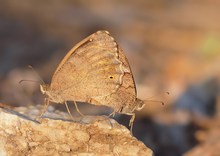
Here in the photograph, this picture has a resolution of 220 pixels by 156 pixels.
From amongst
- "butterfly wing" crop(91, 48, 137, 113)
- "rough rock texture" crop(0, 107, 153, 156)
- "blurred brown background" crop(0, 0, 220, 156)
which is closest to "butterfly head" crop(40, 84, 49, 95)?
"butterfly wing" crop(91, 48, 137, 113)

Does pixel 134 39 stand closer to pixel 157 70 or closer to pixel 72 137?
pixel 157 70

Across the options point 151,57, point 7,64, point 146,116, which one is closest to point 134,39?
point 151,57

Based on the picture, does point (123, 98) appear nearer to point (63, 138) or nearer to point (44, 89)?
point (44, 89)

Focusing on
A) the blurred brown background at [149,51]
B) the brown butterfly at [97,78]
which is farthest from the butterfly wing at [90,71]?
the blurred brown background at [149,51]

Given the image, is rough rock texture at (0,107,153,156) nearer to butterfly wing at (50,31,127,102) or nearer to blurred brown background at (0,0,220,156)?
butterfly wing at (50,31,127,102)

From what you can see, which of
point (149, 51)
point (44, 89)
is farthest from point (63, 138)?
point (149, 51)

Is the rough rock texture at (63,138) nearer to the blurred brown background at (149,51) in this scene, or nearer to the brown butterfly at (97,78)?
the brown butterfly at (97,78)
